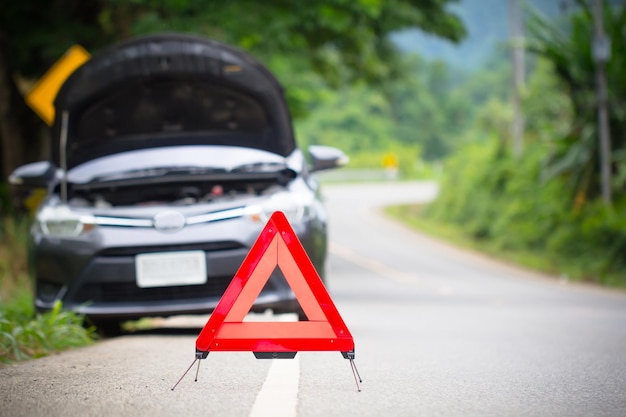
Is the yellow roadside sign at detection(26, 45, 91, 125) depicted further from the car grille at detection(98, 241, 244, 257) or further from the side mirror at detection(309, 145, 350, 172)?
the car grille at detection(98, 241, 244, 257)

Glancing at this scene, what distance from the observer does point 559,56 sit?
75.5ft

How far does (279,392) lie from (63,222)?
117 inches

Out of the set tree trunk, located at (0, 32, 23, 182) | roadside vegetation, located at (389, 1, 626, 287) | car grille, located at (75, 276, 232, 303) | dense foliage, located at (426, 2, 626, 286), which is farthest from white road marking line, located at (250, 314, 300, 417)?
dense foliage, located at (426, 2, 626, 286)

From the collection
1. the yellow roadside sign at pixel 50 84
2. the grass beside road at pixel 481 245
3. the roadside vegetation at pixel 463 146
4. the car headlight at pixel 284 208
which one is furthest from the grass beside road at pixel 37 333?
the grass beside road at pixel 481 245

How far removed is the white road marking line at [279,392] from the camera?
14.3 feet

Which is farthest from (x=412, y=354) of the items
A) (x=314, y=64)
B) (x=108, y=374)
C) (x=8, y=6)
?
(x=314, y=64)

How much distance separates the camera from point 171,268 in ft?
23.4

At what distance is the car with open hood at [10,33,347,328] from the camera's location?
7117 millimetres

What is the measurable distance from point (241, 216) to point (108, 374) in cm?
198

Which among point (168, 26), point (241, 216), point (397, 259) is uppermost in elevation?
point (168, 26)

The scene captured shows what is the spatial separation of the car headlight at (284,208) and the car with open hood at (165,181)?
0.01 m

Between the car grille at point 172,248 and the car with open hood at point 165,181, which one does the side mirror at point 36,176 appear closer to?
the car with open hood at point 165,181

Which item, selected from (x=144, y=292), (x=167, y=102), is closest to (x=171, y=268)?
(x=144, y=292)

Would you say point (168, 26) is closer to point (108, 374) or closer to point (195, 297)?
point (195, 297)
